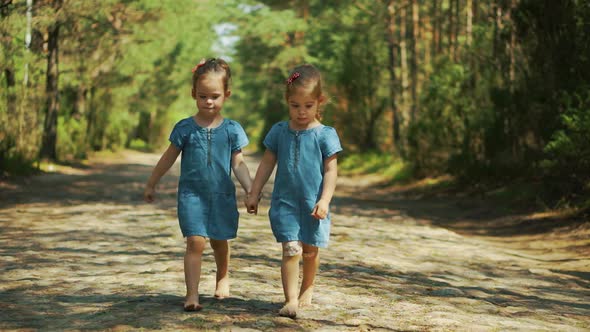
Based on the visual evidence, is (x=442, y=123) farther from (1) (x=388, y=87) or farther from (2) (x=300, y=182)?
(2) (x=300, y=182)

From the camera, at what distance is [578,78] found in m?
12.6

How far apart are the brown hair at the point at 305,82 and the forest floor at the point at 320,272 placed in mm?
1454

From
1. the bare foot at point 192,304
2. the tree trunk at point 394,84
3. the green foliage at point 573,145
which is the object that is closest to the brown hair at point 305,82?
the bare foot at point 192,304

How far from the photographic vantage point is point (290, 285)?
4957 mm

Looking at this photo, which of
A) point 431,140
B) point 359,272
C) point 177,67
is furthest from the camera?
point 177,67

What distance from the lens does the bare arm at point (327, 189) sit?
4.89 m

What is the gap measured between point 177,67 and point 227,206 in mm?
42483

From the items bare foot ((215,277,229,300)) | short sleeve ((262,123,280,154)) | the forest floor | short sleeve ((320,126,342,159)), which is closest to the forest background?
the forest floor

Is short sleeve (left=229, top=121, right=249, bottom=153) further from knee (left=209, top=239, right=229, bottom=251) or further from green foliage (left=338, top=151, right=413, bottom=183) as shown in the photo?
green foliage (left=338, top=151, right=413, bottom=183)

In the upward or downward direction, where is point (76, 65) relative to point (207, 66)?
upward

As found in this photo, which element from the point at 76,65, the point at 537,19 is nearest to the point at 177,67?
the point at 76,65

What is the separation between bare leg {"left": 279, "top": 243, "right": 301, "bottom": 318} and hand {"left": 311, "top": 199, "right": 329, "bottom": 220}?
0.98ft

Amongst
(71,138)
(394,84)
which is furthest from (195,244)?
(71,138)

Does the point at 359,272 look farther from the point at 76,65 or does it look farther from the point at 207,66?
the point at 76,65
